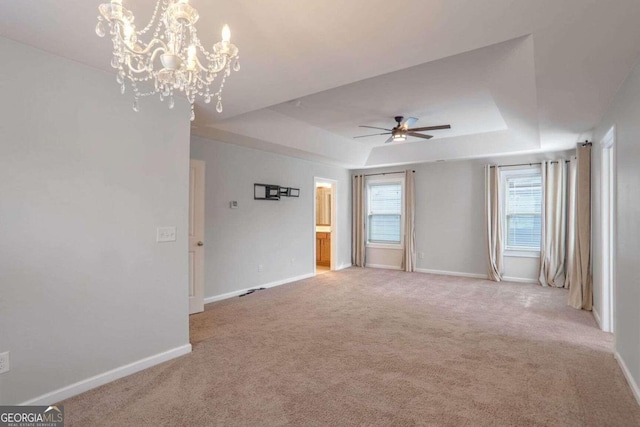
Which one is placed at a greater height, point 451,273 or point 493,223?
point 493,223

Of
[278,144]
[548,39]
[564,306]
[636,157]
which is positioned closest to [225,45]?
[548,39]

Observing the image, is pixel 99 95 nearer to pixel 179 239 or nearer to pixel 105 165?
pixel 105 165

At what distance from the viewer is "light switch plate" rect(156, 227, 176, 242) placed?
115 inches

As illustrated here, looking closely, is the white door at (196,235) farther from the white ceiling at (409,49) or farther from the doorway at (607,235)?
the doorway at (607,235)

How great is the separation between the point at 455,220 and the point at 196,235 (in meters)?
5.01

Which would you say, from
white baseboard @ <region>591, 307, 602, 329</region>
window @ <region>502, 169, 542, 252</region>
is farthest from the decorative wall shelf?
white baseboard @ <region>591, 307, 602, 329</region>

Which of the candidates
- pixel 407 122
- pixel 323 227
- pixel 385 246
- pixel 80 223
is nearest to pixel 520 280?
pixel 385 246

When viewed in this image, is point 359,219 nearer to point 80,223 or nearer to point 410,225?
point 410,225

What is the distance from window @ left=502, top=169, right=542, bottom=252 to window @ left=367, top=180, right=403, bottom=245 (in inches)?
82.3

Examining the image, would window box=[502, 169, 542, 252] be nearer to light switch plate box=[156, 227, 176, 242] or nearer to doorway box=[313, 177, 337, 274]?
doorway box=[313, 177, 337, 274]

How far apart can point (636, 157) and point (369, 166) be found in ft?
16.9

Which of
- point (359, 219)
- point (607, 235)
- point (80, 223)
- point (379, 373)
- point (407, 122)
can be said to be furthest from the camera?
point (359, 219)

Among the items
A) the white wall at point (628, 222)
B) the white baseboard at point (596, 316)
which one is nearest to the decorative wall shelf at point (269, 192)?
the white wall at point (628, 222)

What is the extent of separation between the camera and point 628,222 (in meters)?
2.63
